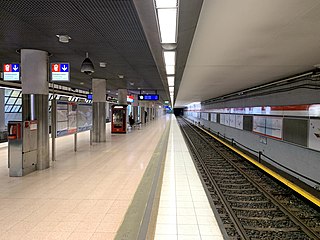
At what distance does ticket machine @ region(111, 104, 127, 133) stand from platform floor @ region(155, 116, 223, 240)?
401 inches

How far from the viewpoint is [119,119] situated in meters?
16.5

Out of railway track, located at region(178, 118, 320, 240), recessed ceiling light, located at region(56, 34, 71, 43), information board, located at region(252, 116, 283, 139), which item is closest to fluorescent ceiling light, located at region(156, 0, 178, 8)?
recessed ceiling light, located at region(56, 34, 71, 43)

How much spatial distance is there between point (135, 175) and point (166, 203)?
1.55 m

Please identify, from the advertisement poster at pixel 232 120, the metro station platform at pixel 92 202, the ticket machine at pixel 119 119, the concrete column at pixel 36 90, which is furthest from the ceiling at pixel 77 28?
the advertisement poster at pixel 232 120

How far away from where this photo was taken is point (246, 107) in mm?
13164

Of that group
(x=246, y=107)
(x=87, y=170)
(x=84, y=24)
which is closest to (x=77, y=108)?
(x=87, y=170)

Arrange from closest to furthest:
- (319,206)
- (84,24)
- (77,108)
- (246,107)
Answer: (84,24), (319,206), (77,108), (246,107)

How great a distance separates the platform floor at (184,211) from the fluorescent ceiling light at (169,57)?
3.37 m

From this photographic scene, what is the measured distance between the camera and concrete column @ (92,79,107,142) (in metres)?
12.1

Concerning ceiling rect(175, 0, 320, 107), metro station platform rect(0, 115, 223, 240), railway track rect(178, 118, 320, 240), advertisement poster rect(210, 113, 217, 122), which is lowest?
railway track rect(178, 118, 320, 240)

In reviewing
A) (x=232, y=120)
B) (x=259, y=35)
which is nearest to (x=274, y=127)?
(x=259, y=35)

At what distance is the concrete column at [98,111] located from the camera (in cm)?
1206

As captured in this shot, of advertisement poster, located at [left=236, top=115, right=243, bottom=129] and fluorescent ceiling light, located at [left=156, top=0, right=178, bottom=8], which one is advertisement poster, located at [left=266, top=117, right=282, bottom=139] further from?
fluorescent ceiling light, located at [left=156, top=0, right=178, bottom=8]

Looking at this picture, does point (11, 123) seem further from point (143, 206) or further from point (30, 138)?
point (143, 206)
